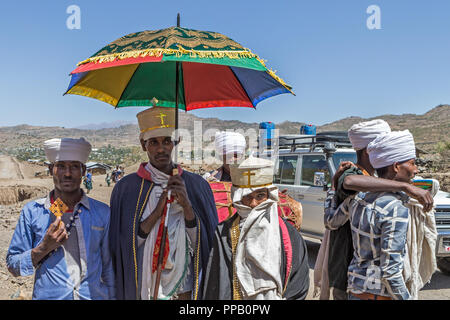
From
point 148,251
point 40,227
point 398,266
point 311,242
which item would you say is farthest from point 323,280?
point 311,242

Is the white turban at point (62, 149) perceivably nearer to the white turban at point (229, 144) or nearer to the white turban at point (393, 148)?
the white turban at point (393, 148)

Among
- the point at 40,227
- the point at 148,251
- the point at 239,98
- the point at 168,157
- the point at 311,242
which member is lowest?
the point at 311,242

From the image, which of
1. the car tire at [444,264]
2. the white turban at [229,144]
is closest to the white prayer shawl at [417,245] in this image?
the white turban at [229,144]

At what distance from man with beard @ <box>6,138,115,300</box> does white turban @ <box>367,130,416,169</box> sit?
1.87 m

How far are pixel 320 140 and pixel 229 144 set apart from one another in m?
3.53

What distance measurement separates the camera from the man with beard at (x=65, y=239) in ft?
8.18

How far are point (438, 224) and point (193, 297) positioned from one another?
4964mm

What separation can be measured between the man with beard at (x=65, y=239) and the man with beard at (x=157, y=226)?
0.19m

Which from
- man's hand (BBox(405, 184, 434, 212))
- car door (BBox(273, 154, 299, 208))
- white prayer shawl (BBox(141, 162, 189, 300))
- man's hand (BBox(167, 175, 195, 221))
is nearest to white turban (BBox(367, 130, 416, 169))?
man's hand (BBox(405, 184, 434, 212))

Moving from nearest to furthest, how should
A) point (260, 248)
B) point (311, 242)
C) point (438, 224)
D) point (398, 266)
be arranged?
point (398, 266) < point (260, 248) < point (438, 224) < point (311, 242)

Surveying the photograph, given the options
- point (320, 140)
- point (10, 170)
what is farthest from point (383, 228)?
point (10, 170)

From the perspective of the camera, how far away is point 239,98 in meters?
3.99
